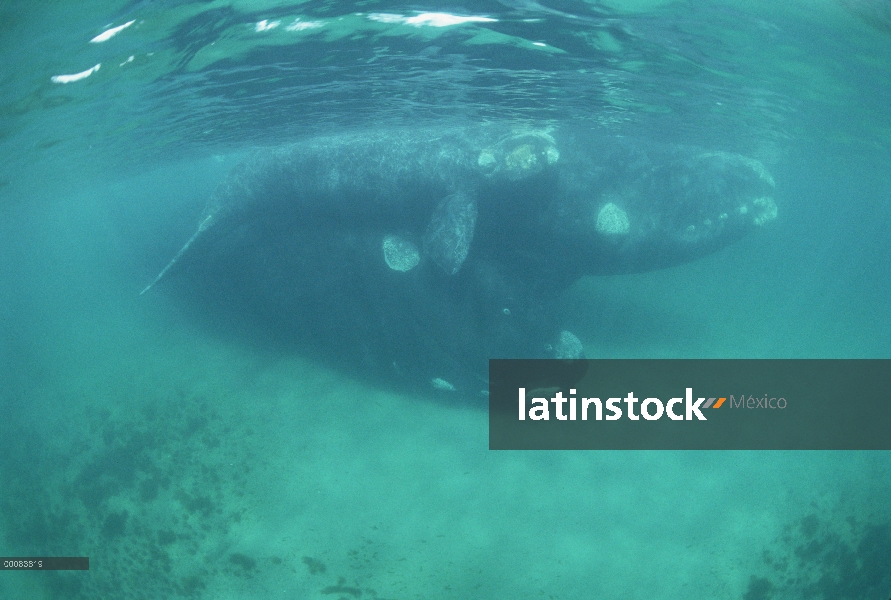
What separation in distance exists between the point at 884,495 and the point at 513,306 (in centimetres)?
1046

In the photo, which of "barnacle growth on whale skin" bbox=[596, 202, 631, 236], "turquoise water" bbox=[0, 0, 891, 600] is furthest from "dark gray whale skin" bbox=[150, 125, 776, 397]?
"turquoise water" bbox=[0, 0, 891, 600]

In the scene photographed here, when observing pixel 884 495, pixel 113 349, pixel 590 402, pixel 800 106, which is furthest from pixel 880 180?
pixel 113 349

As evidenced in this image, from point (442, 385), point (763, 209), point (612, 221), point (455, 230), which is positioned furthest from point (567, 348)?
point (763, 209)

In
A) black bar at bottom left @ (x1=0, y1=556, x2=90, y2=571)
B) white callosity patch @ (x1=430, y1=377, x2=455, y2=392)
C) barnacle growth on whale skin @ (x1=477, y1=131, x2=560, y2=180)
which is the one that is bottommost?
black bar at bottom left @ (x1=0, y1=556, x2=90, y2=571)

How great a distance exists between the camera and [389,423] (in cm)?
1195

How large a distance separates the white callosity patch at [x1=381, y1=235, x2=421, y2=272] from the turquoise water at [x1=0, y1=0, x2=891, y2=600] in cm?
368

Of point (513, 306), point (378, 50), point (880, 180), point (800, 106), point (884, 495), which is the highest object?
point (378, 50)

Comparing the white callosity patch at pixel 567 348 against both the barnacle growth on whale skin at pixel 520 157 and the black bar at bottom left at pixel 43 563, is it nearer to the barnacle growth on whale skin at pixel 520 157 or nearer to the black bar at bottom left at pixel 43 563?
the barnacle growth on whale skin at pixel 520 157

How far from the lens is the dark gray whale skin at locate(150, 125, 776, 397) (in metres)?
11.7

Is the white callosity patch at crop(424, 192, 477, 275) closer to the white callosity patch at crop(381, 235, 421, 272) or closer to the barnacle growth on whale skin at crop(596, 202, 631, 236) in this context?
the white callosity patch at crop(381, 235, 421, 272)

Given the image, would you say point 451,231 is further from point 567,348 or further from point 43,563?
point 43,563

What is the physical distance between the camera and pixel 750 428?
1240 cm

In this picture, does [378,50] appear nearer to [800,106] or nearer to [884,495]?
[800,106]

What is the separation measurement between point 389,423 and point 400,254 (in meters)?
4.68
